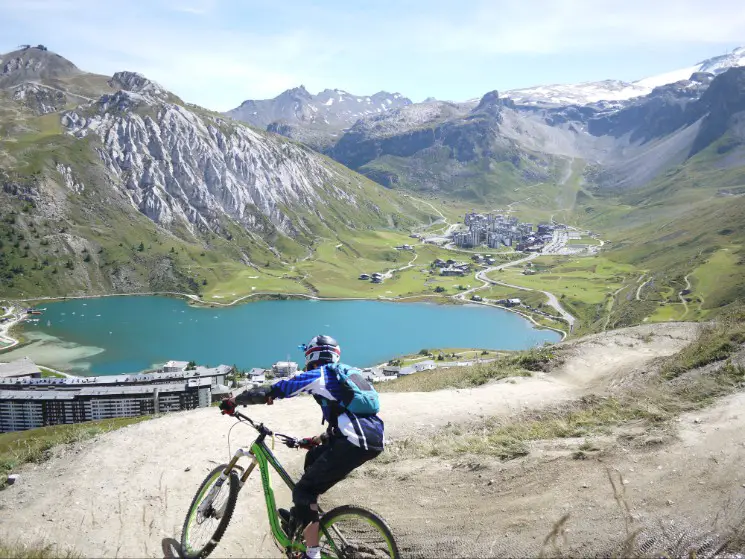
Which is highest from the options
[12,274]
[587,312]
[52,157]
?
[52,157]

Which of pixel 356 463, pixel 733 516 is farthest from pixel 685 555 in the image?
pixel 356 463

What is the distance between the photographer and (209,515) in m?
8.48

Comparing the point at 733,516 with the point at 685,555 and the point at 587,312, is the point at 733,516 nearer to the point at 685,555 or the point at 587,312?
the point at 685,555

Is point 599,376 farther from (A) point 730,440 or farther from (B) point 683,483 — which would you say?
(B) point 683,483

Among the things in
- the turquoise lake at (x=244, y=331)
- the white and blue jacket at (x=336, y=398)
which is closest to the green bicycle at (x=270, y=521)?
the white and blue jacket at (x=336, y=398)

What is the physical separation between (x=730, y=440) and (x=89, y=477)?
14.4 m

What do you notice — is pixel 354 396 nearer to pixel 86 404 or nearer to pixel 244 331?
pixel 86 404

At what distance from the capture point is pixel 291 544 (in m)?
7.77

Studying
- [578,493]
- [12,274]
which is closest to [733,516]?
[578,493]

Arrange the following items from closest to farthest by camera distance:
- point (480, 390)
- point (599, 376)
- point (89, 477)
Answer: point (89, 477), point (480, 390), point (599, 376)

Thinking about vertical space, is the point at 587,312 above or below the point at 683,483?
below

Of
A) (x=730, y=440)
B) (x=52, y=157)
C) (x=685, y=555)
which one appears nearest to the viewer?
(x=685, y=555)

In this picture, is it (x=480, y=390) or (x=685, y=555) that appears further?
(x=480, y=390)

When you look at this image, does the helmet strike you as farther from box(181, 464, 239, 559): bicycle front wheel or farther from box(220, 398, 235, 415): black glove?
box(181, 464, 239, 559): bicycle front wheel
